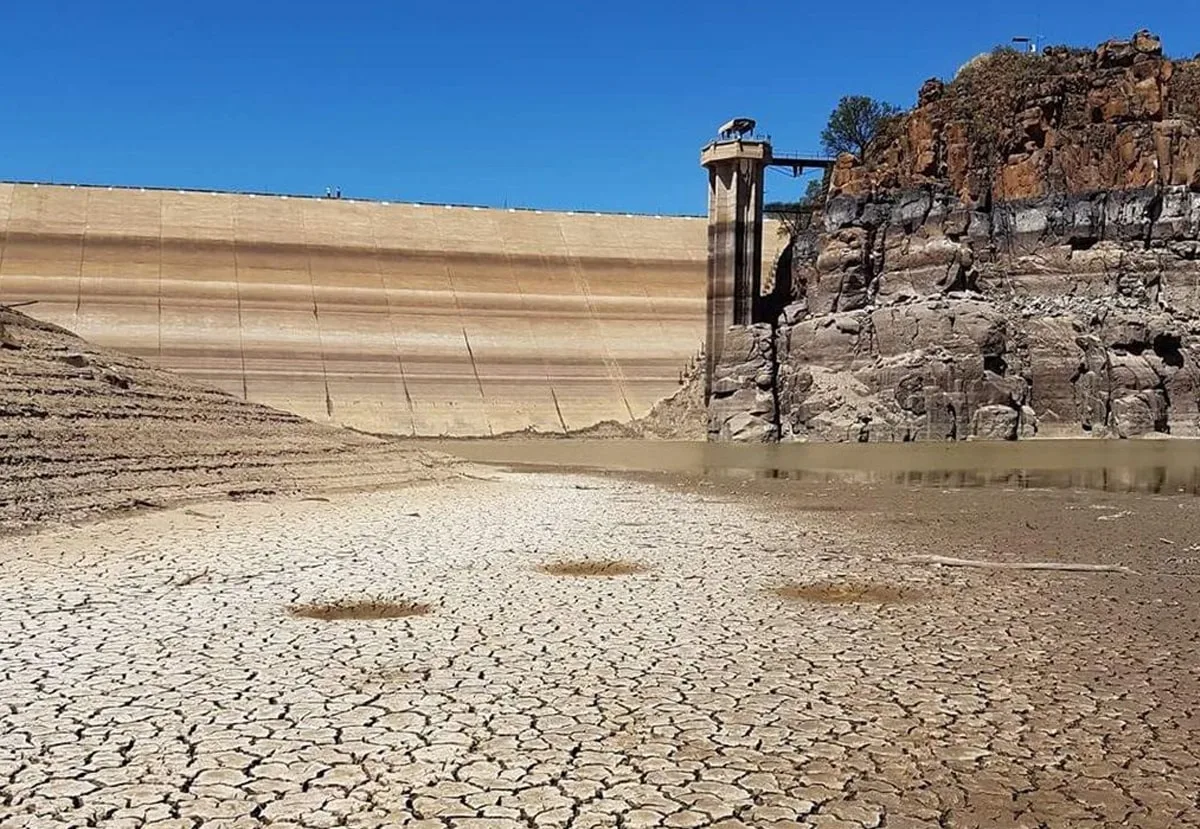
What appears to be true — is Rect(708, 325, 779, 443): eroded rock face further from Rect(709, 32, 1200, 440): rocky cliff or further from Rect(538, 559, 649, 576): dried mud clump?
Rect(538, 559, 649, 576): dried mud clump

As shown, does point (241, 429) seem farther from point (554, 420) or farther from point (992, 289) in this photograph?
point (992, 289)

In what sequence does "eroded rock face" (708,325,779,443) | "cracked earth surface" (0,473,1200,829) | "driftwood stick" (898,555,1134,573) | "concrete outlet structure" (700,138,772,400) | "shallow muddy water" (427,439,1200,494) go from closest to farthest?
"cracked earth surface" (0,473,1200,829)
"driftwood stick" (898,555,1134,573)
"shallow muddy water" (427,439,1200,494)
"eroded rock face" (708,325,779,443)
"concrete outlet structure" (700,138,772,400)

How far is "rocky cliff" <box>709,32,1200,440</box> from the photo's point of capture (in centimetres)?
3522

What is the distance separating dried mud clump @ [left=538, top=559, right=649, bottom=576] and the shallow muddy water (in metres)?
12.0

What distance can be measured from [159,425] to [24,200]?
35590 mm

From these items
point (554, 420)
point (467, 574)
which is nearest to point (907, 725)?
point (467, 574)

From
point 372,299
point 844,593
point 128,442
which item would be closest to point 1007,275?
point 372,299

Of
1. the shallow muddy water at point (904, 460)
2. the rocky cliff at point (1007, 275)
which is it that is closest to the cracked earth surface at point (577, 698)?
Result: the shallow muddy water at point (904, 460)

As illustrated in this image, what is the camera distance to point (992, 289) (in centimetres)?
3872

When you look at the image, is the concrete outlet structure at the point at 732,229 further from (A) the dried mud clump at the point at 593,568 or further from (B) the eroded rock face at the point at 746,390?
(A) the dried mud clump at the point at 593,568

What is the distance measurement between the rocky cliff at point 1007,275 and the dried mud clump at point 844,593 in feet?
86.5

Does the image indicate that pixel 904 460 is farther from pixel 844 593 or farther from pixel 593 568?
pixel 844 593

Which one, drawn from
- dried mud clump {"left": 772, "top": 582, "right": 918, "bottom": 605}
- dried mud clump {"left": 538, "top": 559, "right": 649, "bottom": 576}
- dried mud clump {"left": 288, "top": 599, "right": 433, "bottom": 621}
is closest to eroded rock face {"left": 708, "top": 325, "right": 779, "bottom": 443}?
dried mud clump {"left": 538, "top": 559, "right": 649, "bottom": 576}

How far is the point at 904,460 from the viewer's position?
27859 mm
